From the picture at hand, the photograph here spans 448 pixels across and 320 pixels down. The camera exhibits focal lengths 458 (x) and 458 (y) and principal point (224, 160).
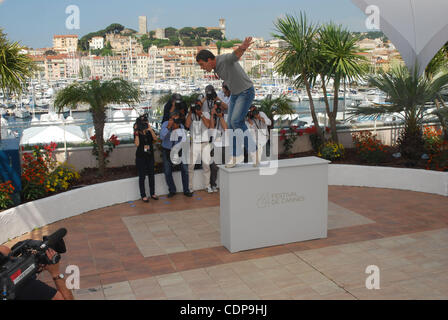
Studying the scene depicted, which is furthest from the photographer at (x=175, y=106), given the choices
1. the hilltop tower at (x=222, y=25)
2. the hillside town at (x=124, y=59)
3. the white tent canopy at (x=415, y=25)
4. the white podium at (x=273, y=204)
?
the hilltop tower at (x=222, y=25)

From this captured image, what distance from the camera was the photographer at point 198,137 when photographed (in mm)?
8188

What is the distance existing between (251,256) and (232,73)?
7.22 ft

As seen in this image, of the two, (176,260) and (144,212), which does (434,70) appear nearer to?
(144,212)

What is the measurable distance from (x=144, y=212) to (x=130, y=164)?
212 centimetres

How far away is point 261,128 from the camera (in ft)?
28.6

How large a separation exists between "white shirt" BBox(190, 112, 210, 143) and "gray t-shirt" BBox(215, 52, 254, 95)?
117 inches

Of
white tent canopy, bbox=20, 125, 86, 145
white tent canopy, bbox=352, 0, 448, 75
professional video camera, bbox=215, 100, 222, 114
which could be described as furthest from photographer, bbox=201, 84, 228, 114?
white tent canopy, bbox=352, 0, 448, 75

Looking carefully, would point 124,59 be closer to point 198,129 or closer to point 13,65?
point 13,65

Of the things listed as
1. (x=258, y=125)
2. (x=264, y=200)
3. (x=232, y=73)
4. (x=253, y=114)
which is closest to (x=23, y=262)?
(x=232, y=73)

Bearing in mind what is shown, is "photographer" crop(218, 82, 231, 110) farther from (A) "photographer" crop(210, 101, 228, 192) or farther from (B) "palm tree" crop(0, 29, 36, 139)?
(B) "palm tree" crop(0, 29, 36, 139)

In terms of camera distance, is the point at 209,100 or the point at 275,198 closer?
the point at 275,198

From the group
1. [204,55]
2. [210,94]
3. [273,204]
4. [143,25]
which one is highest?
[143,25]

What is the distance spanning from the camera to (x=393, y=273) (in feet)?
16.4

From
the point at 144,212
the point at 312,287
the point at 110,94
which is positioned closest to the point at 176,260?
the point at 312,287
